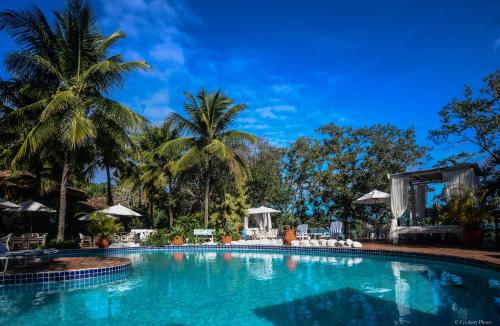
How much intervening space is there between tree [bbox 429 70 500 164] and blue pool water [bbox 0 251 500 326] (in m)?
8.87

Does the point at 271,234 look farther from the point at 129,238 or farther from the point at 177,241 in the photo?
the point at 129,238

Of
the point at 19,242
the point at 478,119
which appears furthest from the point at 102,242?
the point at 478,119

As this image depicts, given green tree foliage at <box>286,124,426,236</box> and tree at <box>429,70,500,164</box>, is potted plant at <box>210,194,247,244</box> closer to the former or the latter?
green tree foliage at <box>286,124,426,236</box>

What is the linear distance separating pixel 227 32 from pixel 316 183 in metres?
12.6

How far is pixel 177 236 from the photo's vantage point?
16500 millimetres

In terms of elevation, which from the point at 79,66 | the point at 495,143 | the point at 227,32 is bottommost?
the point at 495,143

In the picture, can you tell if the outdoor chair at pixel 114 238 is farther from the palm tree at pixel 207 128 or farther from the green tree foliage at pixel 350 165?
the green tree foliage at pixel 350 165

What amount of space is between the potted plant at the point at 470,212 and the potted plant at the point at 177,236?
1080cm

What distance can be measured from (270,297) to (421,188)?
461 inches

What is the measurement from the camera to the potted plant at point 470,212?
1120 centimetres

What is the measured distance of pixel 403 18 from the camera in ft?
67.9

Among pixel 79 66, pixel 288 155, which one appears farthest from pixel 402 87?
pixel 79 66

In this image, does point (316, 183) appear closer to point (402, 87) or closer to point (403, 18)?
point (403, 18)

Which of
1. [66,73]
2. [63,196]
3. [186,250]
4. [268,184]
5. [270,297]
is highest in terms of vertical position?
[66,73]
